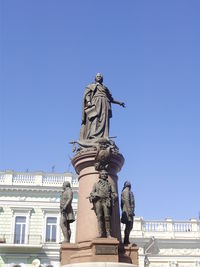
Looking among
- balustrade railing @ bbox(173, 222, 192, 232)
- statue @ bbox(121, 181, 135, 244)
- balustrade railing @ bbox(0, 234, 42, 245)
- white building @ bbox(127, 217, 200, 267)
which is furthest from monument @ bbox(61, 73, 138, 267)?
balustrade railing @ bbox(0, 234, 42, 245)

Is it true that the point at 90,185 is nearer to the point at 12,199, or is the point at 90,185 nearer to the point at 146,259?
the point at 146,259

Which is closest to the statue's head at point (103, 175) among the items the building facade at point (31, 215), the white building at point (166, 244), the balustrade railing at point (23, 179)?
the white building at point (166, 244)

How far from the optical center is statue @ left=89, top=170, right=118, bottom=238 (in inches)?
324

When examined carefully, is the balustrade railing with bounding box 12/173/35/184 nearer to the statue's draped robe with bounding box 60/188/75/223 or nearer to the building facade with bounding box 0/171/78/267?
the building facade with bounding box 0/171/78/267

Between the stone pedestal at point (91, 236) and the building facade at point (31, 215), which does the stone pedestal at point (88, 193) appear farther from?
the building facade at point (31, 215)

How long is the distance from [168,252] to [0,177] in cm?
1287

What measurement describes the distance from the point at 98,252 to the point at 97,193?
1112mm

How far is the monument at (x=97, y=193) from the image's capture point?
8070 millimetres

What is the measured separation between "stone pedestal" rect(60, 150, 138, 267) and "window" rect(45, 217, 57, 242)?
20.9 m

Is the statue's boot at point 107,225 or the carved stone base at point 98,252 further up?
the statue's boot at point 107,225

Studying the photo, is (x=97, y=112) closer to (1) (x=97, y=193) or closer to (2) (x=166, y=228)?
(1) (x=97, y=193)

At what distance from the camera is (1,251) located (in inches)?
1126

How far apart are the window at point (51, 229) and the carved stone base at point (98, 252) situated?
2141cm

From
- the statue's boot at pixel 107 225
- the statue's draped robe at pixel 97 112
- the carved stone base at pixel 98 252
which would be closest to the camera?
the carved stone base at pixel 98 252
